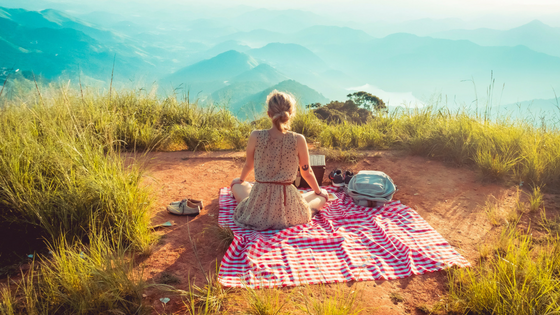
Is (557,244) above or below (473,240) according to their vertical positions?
above

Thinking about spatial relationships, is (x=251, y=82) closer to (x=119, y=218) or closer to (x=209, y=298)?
(x=119, y=218)

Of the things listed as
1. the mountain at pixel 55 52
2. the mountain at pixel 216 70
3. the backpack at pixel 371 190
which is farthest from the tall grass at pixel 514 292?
the mountain at pixel 216 70

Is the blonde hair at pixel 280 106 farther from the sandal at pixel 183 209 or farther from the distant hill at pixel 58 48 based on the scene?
the distant hill at pixel 58 48

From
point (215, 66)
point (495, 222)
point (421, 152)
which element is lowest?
point (495, 222)

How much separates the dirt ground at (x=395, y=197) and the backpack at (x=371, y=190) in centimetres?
41

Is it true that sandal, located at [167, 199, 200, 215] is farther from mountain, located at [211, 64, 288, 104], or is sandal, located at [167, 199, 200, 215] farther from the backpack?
mountain, located at [211, 64, 288, 104]

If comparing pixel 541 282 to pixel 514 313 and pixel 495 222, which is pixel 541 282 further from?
pixel 495 222

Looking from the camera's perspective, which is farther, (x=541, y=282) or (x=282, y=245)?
(x=282, y=245)

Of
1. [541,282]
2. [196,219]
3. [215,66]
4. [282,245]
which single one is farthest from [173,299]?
[215,66]

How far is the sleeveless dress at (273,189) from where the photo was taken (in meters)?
3.05

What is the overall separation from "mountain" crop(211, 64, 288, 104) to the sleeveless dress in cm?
11282

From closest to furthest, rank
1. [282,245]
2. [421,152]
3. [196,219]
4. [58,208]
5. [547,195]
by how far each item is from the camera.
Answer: [58,208] < [282,245] < [196,219] < [547,195] < [421,152]

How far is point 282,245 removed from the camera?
2887mm

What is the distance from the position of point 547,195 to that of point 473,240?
5.98ft
